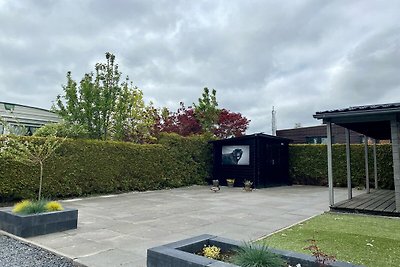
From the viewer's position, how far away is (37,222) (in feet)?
17.1

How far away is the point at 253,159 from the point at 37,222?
35.2 feet

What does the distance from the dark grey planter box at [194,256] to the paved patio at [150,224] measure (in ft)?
2.59

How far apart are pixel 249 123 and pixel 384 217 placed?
15612 mm

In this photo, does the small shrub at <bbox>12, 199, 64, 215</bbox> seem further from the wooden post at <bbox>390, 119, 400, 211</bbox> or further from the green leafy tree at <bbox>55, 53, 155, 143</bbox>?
the green leafy tree at <bbox>55, 53, 155, 143</bbox>

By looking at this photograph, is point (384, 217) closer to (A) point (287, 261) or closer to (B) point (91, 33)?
(A) point (287, 261)

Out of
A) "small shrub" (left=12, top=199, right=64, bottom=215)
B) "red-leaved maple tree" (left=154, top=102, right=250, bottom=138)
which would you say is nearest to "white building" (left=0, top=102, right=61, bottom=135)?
"red-leaved maple tree" (left=154, top=102, right=250, bottom=138)

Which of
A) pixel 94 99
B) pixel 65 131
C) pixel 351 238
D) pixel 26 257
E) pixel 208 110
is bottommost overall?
pixel 26 257

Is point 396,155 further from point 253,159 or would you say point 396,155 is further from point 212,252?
point 253,159

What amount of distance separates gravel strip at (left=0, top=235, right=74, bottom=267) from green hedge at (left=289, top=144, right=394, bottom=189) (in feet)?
44.1

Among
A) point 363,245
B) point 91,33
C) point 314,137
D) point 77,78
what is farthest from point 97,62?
point 314,137

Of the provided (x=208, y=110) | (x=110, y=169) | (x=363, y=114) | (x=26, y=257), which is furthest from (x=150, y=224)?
(x=208, y=110)

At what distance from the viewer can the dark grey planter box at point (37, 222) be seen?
5102 millimetres

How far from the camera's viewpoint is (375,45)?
1143 cm

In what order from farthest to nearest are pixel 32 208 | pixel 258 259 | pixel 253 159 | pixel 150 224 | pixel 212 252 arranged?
pixel 253 159 < pixel 150 224 < pixel 32 208 < pixel 212 252 < pixel 258 259
